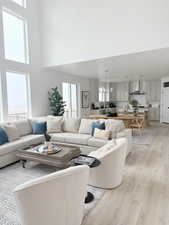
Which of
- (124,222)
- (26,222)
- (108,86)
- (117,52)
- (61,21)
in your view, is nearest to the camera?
(26,222)

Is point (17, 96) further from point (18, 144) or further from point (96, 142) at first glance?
point (96, 142)

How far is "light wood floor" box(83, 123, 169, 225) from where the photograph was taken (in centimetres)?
183

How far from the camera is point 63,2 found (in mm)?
5227

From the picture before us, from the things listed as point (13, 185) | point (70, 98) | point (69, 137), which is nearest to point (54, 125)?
point (69, 137)

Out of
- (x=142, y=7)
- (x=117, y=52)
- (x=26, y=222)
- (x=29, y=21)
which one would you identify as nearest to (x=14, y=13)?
(x=29, y=21)

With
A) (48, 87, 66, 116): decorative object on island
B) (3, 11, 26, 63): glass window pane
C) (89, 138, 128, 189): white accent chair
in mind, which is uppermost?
(3, 11, 26, 63): glass window pane

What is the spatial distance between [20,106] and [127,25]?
417 centimetres

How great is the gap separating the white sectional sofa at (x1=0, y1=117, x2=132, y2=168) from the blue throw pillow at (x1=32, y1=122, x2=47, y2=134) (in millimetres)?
187

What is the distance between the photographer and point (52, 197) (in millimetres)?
1293

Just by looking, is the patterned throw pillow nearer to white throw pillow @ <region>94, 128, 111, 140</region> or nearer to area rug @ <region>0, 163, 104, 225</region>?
white throw pillow @ <region>94, 128, 111, 140</region>

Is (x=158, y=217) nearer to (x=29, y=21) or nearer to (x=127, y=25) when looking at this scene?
(x=127, y=25)

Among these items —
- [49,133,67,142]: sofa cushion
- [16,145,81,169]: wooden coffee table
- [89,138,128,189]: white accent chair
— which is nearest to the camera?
[89,138,128,189]: white accent chair

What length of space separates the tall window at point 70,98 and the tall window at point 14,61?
2.32m

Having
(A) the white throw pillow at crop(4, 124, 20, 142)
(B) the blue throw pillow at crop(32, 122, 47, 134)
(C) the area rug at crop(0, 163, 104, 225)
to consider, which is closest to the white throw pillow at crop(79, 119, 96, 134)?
(B) the blue throw pillow at crop(32, 122, 47, 134)
